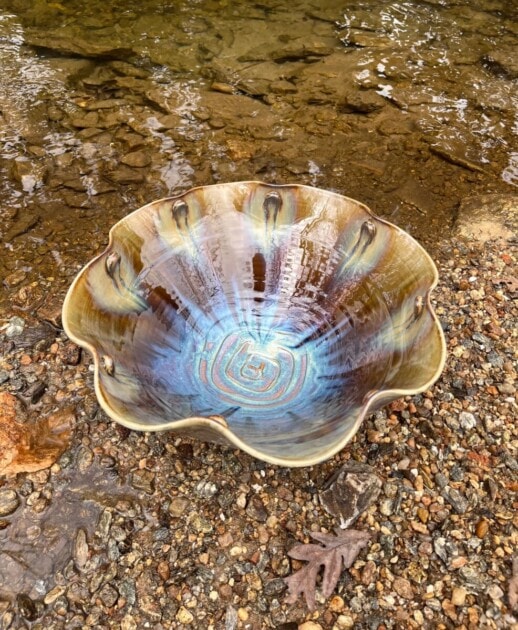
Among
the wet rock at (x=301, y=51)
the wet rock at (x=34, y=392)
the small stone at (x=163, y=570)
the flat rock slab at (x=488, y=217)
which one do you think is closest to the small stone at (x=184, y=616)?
the small stone at (x=163, y=570)

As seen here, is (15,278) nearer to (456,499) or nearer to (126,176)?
(126,176)

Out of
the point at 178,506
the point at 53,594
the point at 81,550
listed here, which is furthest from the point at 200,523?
the point at 53,594

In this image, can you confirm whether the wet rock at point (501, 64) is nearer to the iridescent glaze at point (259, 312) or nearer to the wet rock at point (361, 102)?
the wet rock at point (361, 102)

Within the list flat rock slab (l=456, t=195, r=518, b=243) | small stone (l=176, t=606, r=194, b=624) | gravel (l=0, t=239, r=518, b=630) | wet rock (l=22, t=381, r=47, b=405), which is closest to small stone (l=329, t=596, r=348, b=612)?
gravel (l=0, t=239, r=518, b=630)

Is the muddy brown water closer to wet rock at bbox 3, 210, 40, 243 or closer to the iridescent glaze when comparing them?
wet rock at bbox 3, 210, 40, 243

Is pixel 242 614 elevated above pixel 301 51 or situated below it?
below

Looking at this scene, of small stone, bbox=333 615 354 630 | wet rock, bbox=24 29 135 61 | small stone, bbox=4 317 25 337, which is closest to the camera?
small stone, bbox=333 615 354 630
